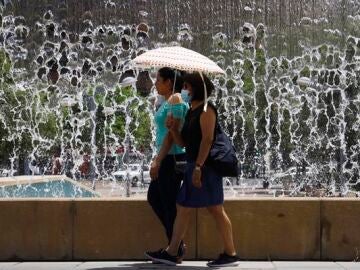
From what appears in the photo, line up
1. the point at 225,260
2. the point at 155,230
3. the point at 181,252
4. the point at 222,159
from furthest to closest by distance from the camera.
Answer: the point at 155,230 → the point at 181,252 → the point at 225,260 → the point at 222,159

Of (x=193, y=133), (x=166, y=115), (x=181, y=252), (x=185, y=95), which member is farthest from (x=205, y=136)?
(x=181, y=252)

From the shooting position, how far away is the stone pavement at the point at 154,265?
7695mm

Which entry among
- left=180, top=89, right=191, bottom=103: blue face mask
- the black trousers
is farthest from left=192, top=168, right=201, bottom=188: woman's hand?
left=180, top=89, right=191, bottom=103: blue face mask

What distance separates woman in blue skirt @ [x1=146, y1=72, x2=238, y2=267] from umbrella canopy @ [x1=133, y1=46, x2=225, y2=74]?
0.14 metres

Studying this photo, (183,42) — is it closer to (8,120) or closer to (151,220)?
(8,120)

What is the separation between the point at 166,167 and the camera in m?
7.74

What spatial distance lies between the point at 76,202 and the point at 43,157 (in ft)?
83.8

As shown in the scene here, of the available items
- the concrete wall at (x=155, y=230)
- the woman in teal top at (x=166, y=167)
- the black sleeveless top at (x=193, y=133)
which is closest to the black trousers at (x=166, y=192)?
the woman in teal top at (x=166, y=167)

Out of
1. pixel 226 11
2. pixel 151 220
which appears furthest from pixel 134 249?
pixel 226 11

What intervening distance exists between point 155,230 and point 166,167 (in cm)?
82

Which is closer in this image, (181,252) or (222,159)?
(222,159)

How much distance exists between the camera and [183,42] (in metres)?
26.5

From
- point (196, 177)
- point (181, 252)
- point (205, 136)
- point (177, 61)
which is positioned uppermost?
point (177, 61)

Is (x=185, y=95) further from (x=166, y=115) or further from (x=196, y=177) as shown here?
(x=196, y=177)
